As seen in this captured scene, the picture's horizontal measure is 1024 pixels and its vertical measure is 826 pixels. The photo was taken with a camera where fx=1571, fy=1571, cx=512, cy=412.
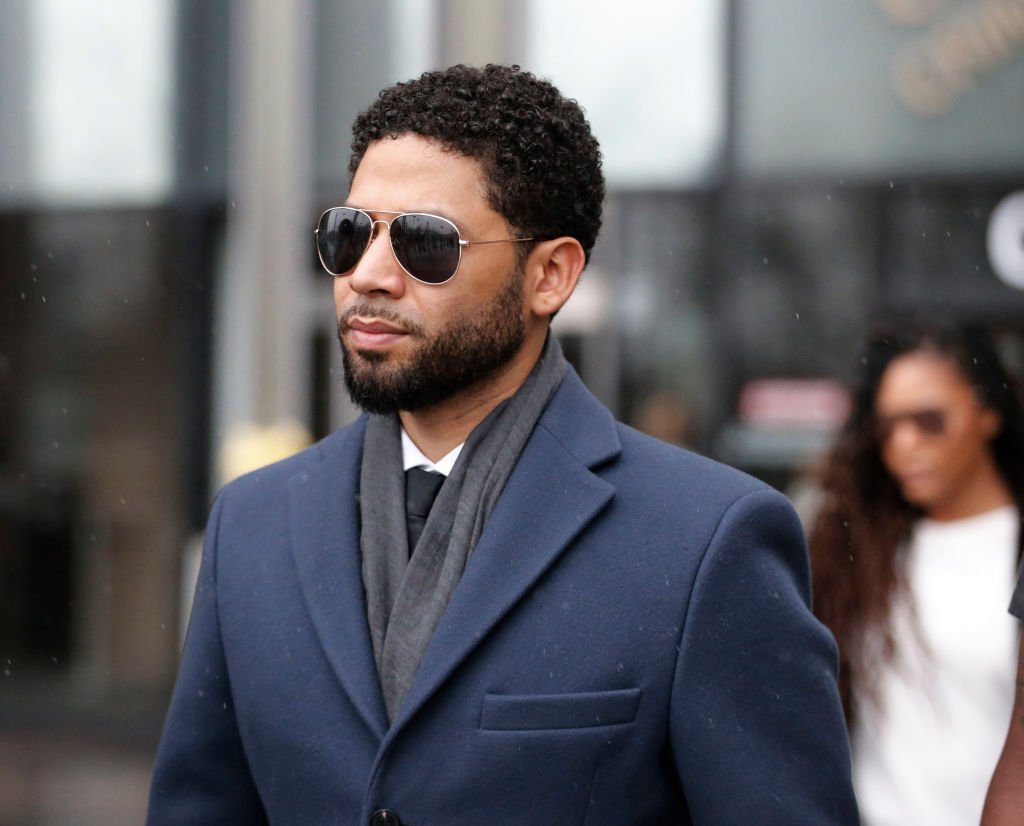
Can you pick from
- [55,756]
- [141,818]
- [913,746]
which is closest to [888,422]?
[913,746]

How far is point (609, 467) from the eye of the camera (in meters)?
2.47

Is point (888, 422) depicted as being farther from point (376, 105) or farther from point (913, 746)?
point (376, 105)

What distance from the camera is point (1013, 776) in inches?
97.2

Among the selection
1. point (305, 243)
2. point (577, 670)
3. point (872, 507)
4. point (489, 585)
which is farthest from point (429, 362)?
point (305, 243)

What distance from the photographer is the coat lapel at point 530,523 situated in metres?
2.26

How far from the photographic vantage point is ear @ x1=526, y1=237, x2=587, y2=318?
2.49 metres

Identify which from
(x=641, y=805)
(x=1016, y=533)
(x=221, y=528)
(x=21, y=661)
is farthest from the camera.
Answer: (x=21, y=661)

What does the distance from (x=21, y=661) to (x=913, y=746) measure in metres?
6.88

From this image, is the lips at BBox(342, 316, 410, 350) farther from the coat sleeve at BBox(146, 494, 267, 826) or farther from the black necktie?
the coat sleeve at BBox(146, 494, 267, 826)

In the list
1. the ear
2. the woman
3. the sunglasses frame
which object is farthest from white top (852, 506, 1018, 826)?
the ear

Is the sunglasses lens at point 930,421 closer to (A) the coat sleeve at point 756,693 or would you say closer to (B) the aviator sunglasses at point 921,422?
(B) the aviator sunglasses at point 921,422

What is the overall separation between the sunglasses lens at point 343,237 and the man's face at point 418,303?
0.02 meters

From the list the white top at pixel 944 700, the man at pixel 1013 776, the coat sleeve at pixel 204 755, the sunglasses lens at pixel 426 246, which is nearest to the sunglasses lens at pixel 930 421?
the white top at pixel 944 700

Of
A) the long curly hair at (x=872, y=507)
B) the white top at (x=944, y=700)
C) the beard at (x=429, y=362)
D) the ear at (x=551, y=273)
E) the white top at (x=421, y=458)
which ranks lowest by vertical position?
the white top at (x=944, y=700)
